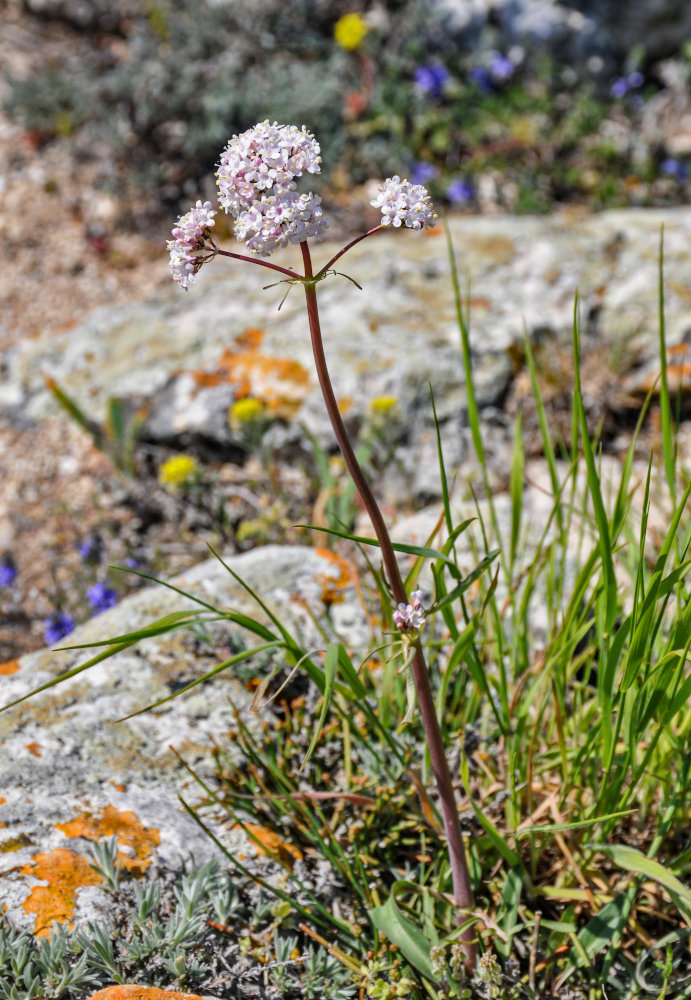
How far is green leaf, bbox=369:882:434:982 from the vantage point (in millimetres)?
1299

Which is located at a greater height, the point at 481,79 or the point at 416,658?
the point at 481,79

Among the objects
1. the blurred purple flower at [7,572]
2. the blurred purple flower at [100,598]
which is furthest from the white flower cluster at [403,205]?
the blurred purple flower at [7,572]

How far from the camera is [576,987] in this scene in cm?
145

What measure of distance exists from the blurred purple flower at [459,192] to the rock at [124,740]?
3007 millimetres

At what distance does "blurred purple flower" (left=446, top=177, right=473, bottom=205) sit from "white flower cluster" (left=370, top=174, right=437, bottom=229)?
3.71 meters

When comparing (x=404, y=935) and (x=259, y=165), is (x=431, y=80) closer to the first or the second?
(x=259, y=165)

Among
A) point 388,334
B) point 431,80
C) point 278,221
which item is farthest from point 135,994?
point 431,80

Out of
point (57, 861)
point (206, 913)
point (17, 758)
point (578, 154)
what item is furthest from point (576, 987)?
point (578, 154)

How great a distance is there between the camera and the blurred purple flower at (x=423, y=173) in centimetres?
457

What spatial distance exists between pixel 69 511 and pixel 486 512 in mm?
1873

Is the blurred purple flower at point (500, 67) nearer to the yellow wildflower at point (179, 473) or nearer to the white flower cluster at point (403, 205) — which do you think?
the yellow wildflower at point (179, 473)

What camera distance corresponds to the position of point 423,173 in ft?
15.0

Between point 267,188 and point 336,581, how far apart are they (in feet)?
4.46

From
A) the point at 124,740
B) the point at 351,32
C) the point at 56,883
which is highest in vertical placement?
the point at 351,32
